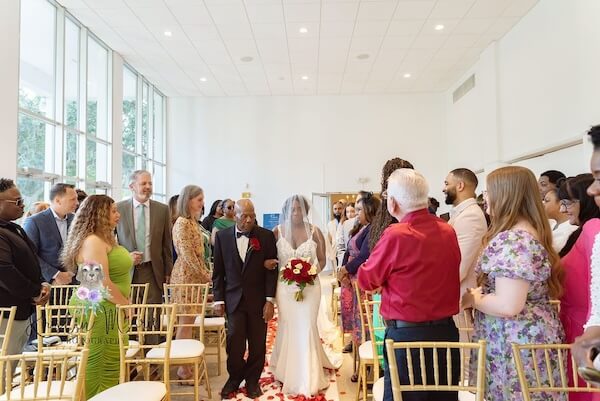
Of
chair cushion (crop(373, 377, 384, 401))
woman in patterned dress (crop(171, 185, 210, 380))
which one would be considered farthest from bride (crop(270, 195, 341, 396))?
chair cushion (crop(373, 377, 384, 401))

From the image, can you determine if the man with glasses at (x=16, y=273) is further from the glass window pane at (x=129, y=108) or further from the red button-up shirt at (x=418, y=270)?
the glass window pane at (x=129, y=108)

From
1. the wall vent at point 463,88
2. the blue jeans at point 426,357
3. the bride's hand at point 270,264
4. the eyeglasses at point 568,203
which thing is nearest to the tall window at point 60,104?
the bride's hand at point 270,264

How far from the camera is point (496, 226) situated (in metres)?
1.97

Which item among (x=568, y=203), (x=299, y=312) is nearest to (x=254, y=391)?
(x=299, y=312)

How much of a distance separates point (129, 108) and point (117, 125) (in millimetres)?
1294

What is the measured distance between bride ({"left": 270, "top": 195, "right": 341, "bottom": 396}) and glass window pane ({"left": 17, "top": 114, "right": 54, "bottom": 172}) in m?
4.45

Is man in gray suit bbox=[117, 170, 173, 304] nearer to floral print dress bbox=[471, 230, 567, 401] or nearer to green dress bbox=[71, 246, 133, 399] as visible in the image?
green dress bbox=[71, 246, 133, 399]

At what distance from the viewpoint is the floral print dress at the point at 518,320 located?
182 cm

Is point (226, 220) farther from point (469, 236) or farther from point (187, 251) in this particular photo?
point (469, 236)

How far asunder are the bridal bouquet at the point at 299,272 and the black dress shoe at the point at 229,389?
1.05 m

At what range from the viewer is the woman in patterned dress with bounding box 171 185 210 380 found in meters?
4.11

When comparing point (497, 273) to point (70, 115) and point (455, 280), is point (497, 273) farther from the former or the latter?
point (70, 115)

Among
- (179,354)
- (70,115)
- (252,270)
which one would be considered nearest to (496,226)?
(252,270)

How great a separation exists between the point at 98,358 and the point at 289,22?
20.3ft
